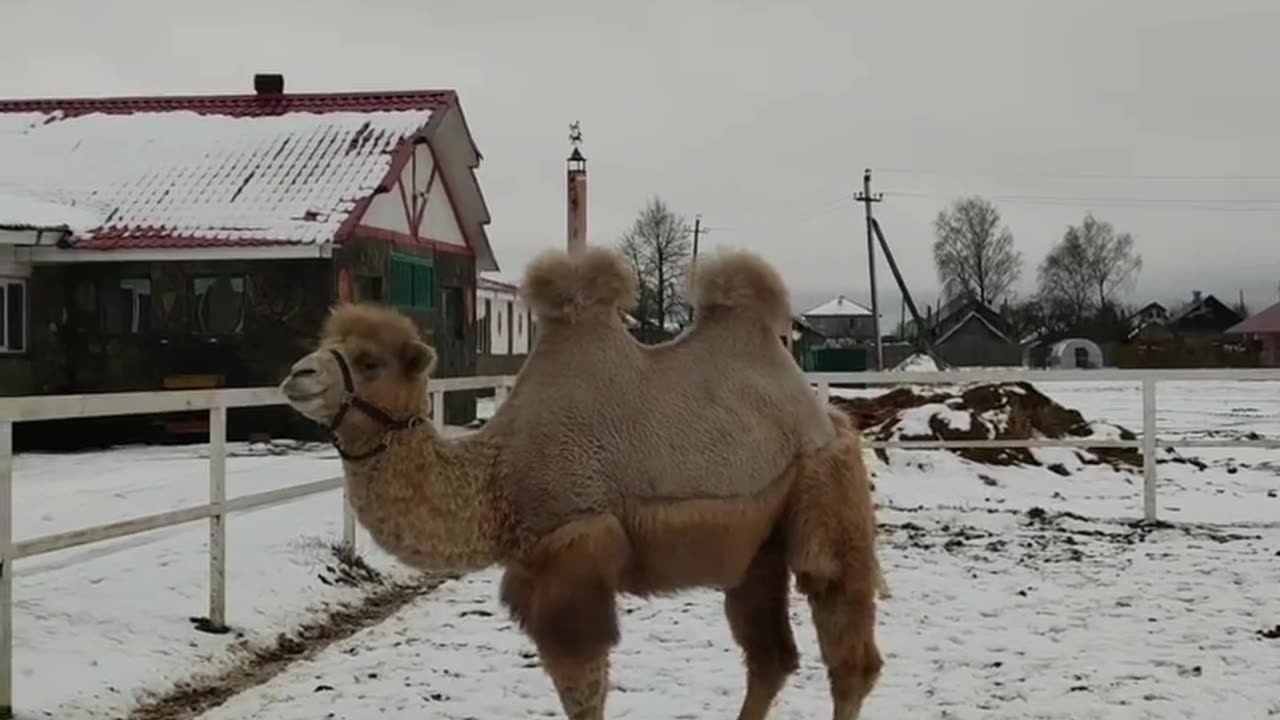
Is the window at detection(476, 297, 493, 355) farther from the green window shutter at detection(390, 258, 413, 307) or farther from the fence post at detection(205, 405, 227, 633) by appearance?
the fence post at detection(205, 405, 227, 633)

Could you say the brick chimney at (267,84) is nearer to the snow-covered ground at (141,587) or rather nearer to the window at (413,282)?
the window at (413,282)

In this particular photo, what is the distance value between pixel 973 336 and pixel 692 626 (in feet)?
220

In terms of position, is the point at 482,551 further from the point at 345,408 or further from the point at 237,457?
the point at 237,457

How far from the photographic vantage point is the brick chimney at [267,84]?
20.9 m

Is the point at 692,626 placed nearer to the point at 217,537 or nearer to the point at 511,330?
the point at 217,537

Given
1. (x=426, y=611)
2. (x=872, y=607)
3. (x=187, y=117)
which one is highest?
(x=187, y=117)

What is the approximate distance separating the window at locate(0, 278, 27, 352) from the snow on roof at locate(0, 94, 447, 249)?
1052mm

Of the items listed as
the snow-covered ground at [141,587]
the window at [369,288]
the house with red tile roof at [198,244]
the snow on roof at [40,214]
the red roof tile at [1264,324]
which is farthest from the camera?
the red roof tile at [1264,324]

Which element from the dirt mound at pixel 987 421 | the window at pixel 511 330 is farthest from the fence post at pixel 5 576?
the window at pixel 511 330

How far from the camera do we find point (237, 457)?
46.3 ft

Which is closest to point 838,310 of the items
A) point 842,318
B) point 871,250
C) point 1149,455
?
point 842,318

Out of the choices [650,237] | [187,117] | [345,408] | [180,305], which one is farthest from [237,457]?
[650,237]

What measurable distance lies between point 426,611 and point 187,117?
48.0ft

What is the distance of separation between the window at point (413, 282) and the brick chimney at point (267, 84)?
387 cm
